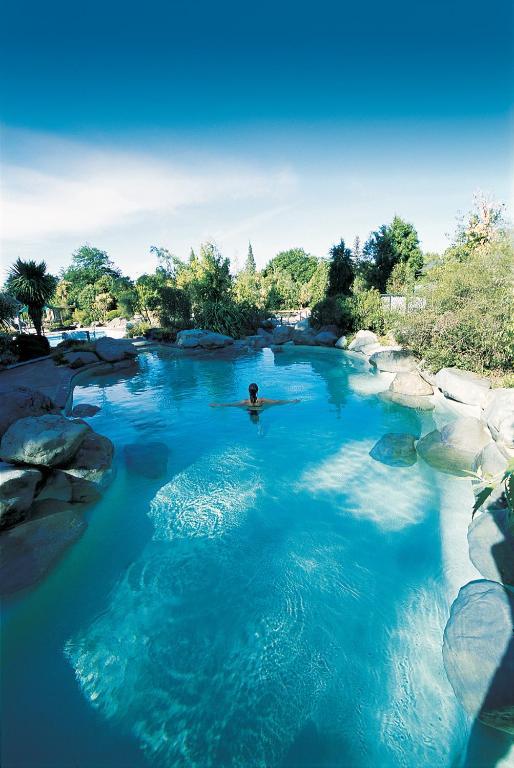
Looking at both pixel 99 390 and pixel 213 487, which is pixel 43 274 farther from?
pixel 213 487

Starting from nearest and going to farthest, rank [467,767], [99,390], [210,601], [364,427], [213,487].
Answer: [467,767]
[210,601]
[213,487]
[364,427]
[99,390]

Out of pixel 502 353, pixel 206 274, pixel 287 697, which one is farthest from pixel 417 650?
pixel 206 274

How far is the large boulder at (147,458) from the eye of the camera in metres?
7.15

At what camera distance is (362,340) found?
18375 millimetres

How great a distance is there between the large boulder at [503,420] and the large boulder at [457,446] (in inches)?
10.1

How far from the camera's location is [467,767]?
2496mm

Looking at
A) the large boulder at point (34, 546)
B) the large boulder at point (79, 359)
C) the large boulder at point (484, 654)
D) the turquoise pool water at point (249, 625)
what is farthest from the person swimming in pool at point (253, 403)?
the large boulder at point (79, 359)

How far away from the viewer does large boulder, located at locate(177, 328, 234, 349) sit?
2089 centimetres

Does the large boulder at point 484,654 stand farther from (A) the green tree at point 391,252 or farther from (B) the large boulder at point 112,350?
(A) the green tree at point 391,252

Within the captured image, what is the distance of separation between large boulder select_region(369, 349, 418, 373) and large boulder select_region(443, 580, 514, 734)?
1029cm

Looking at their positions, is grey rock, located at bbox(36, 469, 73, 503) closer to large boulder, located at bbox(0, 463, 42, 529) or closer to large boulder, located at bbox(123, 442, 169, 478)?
large boulder, located at bbox(0, 463, 42, 529)

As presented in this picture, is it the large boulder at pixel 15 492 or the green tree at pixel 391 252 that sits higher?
the green tree at pixel 391 252

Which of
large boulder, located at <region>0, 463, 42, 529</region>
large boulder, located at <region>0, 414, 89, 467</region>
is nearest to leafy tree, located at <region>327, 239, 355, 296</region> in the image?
large boulder, located at <region>0, 414, 89, 467</region>

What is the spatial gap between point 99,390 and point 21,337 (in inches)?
218
